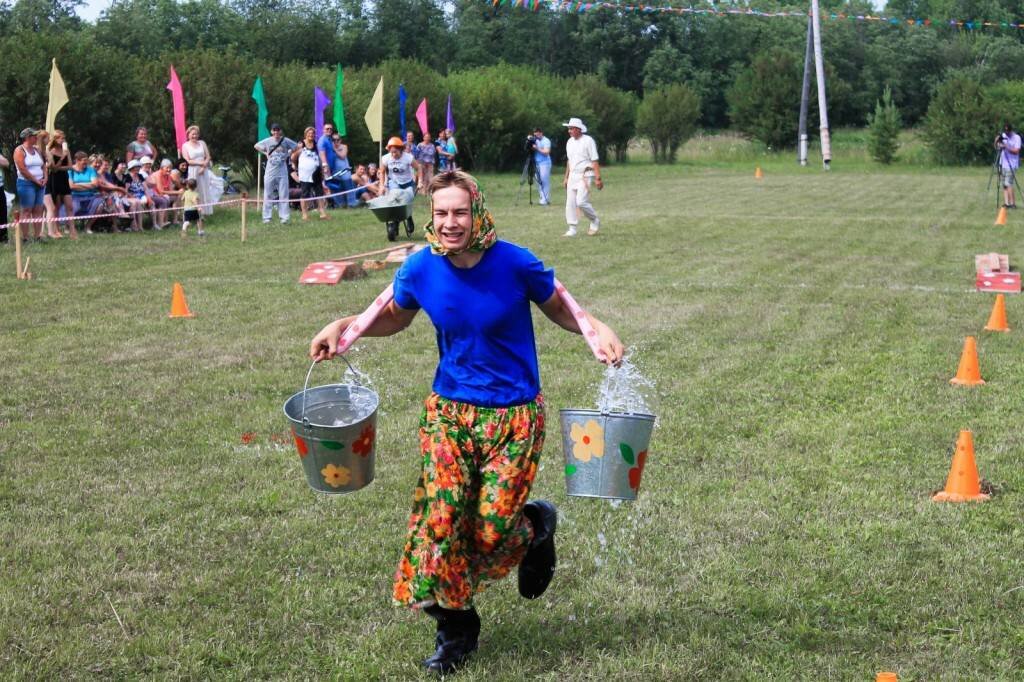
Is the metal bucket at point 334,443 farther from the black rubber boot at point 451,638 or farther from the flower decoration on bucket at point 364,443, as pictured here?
the black rubber boot at point 451,638

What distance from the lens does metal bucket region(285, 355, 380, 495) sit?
4.51m

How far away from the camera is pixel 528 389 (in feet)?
14.4

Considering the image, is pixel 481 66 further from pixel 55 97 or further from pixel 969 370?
pixel 969 370

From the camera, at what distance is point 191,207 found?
63.3ft

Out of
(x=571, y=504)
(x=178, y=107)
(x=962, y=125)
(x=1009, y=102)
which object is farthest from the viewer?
(x=1009, y=102)

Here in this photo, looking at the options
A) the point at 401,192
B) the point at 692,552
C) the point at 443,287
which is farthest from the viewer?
the point at 401,192

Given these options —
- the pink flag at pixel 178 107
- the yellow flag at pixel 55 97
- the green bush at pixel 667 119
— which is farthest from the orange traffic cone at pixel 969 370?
the green bush at pixel 667 119

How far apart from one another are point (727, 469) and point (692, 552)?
132cm

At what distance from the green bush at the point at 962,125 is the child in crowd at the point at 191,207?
36892 mm

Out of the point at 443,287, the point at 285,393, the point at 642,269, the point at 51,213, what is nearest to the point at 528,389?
the point at 443,287

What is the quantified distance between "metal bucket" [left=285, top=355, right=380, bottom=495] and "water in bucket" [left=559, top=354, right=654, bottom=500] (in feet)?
2.55

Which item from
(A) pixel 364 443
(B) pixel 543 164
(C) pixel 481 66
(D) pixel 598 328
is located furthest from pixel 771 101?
(A) pixel 364 443

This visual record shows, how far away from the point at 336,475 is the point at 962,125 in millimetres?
48764

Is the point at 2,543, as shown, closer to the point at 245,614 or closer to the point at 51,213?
the point at 245,614
